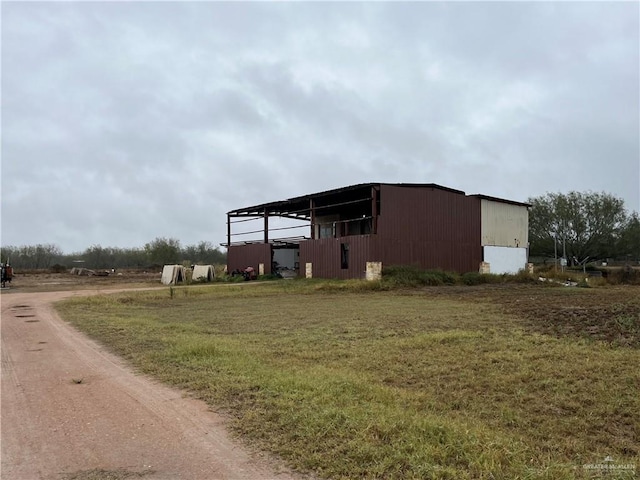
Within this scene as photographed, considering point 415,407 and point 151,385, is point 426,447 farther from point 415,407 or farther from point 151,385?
point 151,385

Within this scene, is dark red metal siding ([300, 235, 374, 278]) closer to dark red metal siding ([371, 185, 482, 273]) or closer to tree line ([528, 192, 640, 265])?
dark red metal siding ([371, 185, 482, 273])

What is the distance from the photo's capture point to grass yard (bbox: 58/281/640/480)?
4.12 meters

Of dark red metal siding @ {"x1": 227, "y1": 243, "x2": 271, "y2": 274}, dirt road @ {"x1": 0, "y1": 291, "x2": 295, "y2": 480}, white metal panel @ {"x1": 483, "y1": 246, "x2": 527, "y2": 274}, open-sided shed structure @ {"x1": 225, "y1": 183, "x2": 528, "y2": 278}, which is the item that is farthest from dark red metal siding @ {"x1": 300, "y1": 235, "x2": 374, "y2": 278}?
dirt road @ {"x1": 0, "y1": 291, "x2": 295, "y2": 480}

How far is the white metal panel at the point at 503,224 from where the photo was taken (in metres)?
37.9

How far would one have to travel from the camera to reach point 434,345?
920 cm

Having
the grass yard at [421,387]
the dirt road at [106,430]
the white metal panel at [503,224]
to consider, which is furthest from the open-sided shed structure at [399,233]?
the dirt road at [106,430]

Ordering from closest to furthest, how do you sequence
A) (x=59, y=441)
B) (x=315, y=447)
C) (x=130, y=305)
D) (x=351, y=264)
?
(x=315, y=447) → (x=59, y=441) → (x=130, y=305) → (x=351, y=264)

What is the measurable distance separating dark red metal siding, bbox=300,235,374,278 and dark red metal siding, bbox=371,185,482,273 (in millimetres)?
941

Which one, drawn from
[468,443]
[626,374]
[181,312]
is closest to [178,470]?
[468,443]

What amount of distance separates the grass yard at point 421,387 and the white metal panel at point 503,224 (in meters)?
25.2

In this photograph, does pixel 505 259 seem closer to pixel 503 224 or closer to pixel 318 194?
pixel 503 224

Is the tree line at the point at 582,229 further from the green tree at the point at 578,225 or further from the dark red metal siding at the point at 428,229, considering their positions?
the dark red metal siding at the point at 428,229

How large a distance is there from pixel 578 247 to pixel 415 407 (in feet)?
212

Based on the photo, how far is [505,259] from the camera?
129ft
